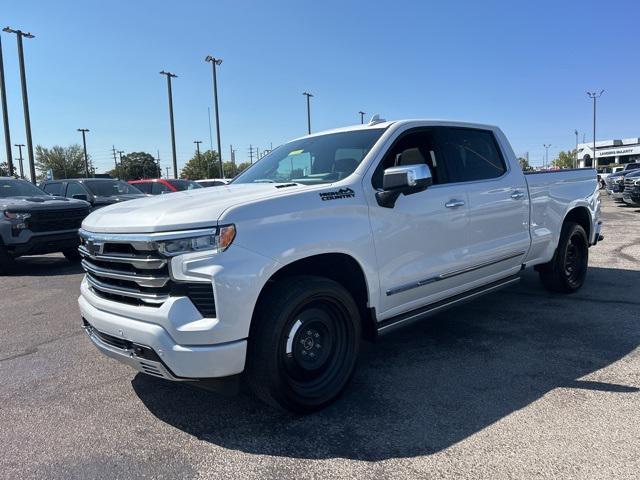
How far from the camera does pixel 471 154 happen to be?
4.83m

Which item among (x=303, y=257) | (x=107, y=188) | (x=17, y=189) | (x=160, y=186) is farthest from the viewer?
(x=160, y=186)

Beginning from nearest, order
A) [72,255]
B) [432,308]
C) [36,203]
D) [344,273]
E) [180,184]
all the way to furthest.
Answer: [344,273] < [432,308] < [36,203] < [72,255] < [180,184]

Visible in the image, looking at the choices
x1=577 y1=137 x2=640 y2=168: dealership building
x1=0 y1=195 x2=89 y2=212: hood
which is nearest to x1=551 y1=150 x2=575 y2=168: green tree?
x1=577 y1=137 x2=640 y2=168: dealership building

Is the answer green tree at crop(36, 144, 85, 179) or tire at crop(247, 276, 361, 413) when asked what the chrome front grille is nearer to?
tire at crop(247, 276, 361, 413)

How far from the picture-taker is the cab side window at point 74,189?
40.8ft

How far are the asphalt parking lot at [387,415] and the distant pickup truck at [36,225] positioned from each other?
13.7ft

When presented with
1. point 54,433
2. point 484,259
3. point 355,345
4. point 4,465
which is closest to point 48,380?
point 54,433

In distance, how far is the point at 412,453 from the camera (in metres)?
2.82

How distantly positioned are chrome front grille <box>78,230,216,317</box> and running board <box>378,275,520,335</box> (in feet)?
4.79

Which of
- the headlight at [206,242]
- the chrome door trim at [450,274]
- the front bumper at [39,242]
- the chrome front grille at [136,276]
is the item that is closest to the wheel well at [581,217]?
the chrome door trim at [450,274]

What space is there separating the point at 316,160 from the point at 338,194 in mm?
901

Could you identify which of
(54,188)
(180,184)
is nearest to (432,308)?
(54,188)

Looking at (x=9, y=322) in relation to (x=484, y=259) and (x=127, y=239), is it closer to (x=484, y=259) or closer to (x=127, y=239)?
(x=127, y=239)

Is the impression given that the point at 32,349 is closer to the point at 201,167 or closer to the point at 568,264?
the point at 568,264
